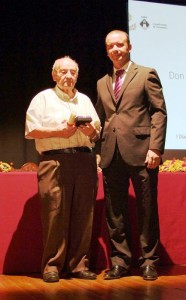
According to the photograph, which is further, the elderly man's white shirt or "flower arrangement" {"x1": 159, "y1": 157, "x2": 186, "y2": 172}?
"flower arrangement" {"x1": 159, "y1": 157, "x2": 186, "y2": 172}

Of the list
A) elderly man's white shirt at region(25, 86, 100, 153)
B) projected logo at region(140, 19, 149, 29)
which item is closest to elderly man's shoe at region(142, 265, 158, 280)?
elderly man's white shirt at region(25, 86, 100, 153)

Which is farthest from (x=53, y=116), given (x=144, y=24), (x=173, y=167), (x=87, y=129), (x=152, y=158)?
(x=144, y=24)

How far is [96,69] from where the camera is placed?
4.82 metres

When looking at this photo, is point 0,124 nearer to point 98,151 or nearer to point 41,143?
point 98,151

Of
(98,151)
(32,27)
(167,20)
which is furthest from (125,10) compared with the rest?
(98,151)

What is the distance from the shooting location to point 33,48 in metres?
4.51

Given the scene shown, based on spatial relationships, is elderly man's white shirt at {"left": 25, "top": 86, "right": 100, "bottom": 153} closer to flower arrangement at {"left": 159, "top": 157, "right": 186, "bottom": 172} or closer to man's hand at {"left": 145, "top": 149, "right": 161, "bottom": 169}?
man's hand at {"left": 145, "top": 149, "right": 161, "bottom": 169}

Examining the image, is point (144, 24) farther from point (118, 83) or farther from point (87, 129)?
point (87, 129)

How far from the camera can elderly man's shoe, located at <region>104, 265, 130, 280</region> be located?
269cm

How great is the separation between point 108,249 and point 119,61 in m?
1.15

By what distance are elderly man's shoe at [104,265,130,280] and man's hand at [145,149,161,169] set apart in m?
0.57

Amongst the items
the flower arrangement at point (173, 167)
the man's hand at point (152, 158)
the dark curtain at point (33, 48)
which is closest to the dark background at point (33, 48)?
the dark curtain at point (33, 48)

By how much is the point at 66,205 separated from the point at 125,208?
326 mm

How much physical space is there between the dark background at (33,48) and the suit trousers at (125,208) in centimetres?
190
